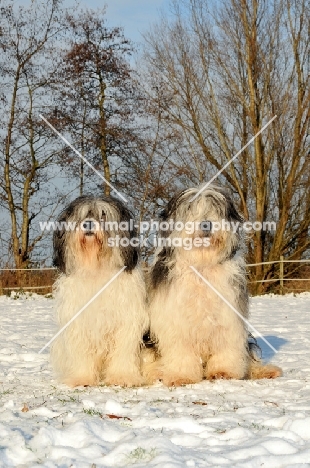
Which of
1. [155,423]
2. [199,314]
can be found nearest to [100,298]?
[199,314]

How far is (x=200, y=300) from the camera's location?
4992 millimetres

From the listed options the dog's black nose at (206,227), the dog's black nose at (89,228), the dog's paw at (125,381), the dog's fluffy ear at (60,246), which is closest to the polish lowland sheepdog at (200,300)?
the dog's black nose at (206,227)

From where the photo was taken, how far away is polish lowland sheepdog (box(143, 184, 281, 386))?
16.3 ft

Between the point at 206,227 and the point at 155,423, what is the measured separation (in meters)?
1.95

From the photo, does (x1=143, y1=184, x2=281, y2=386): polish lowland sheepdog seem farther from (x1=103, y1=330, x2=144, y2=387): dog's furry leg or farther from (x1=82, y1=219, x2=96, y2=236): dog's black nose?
(x1=82, y1=219, x2=96, y2=236): dog's black nose

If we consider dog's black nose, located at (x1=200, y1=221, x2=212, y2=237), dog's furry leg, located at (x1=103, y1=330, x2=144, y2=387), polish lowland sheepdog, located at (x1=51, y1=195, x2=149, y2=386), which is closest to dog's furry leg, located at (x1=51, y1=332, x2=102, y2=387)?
polish lowland sheepdog, located at (x1=51, y1=195, x2=149, y2=386)

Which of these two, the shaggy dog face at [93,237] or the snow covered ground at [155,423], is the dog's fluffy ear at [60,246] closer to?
the shaggy dog face at [93,237]

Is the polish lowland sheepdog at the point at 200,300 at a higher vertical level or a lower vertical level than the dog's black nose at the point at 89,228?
lower

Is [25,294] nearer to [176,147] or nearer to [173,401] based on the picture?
[176,147]

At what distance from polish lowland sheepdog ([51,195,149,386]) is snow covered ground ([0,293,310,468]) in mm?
262

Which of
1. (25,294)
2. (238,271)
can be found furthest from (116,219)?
(25,294)

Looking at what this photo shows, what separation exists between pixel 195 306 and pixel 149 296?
0.42 m

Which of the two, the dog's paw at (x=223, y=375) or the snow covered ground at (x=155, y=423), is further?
the dog's paw at (x=223, y=375)

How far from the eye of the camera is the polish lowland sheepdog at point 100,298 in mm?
4918
